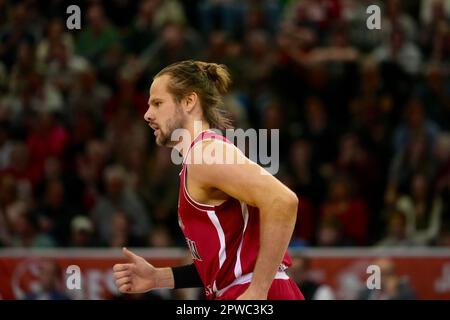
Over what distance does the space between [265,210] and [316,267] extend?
5513 millimetres

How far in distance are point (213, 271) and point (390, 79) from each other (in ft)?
24.6

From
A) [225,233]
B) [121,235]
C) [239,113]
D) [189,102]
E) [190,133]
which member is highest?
[189,102]

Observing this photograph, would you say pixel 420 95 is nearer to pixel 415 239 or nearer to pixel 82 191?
pixel 415 239

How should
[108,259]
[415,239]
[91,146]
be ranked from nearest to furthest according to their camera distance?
[108,259]
[415,239]
[91,146]

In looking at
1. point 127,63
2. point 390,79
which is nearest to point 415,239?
point 390,79

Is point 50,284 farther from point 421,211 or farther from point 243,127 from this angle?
point 421,211

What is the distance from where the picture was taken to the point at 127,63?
12.0 metres

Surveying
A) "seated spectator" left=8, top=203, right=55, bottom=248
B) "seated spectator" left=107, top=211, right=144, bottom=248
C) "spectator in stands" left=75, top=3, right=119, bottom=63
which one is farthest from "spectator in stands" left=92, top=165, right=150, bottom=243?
"spectator in stands" left=75, top=3, right=119, bottom=63

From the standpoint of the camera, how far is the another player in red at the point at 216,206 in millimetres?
4352

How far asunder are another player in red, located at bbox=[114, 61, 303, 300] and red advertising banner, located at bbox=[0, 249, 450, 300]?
184 inches

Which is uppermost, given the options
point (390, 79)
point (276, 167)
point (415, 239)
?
point (390, 79)

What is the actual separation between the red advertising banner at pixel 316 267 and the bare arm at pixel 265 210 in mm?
5252

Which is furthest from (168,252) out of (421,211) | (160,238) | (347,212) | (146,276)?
(146,276)

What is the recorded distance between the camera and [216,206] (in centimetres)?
467
